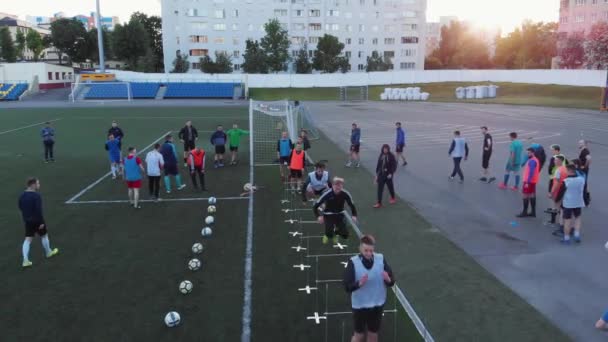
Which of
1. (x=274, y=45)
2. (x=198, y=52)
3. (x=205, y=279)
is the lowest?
(x=205, y=279)

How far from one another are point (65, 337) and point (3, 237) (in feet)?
19.7

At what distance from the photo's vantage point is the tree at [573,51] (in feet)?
249

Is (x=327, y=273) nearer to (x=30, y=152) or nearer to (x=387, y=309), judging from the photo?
(x=387, y=309)

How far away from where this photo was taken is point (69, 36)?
316ft

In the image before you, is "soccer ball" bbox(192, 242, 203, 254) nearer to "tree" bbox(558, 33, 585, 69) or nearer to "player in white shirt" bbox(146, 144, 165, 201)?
"player in white shirt" bbox(146, 144, 165, 201)

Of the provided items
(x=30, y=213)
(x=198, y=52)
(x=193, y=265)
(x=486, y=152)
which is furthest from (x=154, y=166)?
(x=198, y=52)

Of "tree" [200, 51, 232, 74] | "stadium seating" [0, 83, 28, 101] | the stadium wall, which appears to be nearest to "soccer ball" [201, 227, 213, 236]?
"stadium seating" [0, 83, 28, 101]

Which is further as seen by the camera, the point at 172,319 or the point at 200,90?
the point at 200,90

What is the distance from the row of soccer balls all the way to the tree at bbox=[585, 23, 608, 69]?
229 feet

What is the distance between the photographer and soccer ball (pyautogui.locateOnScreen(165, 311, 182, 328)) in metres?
7.20

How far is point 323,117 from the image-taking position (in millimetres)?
42625

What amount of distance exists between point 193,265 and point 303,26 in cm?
9180

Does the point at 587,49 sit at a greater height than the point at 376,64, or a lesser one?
greater

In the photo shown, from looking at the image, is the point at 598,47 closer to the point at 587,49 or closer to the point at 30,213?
the point at 587,49
